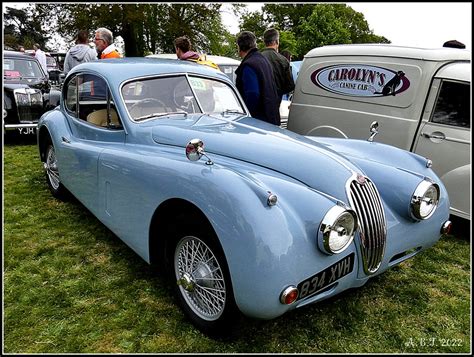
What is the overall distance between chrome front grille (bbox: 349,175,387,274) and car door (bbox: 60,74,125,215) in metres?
1.90

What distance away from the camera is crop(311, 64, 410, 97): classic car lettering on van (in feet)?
15.1

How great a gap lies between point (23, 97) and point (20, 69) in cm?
137

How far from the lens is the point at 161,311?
267cm

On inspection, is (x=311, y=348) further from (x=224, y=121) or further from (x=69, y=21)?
(x=69, y=21)

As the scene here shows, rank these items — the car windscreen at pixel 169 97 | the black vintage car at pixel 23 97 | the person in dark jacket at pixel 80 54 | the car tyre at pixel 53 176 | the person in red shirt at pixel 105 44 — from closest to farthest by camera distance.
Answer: the car windscreen at pixel 169 97 < the car tyre at pixel 53 176 < the person in red shirt at pixel 105 44 < the person in dark jacket at pixel 80 54 < the black vintage car at pixel 23 97

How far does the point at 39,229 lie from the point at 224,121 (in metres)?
2.21

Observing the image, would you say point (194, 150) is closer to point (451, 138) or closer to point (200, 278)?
point (200, 278)

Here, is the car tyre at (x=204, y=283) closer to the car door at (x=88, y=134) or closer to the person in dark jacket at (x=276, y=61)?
the car door at (x=88, y=134)

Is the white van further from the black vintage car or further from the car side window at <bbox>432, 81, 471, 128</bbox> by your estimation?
the black vintage car

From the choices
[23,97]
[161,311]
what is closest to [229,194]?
[161,311]

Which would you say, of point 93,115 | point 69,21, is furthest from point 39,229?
point 69,21

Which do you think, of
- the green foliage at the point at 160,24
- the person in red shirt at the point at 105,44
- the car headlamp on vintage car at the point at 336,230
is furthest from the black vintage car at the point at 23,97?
the green foliage at the point at 160,24

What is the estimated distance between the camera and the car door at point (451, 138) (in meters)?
4.01

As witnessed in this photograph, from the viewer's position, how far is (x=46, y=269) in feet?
10.4
